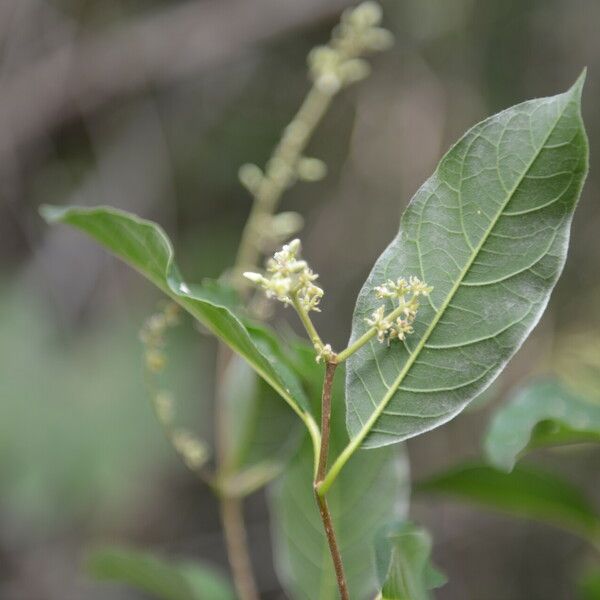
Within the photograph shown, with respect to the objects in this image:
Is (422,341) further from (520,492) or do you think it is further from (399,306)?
(520,492)

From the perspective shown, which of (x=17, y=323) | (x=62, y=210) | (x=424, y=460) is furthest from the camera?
(x=424, y=460)

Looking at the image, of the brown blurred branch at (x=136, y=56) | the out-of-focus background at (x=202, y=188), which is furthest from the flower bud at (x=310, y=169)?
the brown blurred branch at (x=136, y=56)

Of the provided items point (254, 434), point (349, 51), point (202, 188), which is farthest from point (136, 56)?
point (254, 434)

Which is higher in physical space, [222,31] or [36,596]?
[222,31]

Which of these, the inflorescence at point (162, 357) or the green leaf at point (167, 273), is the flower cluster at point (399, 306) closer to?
the green leaf at point (167, 273)

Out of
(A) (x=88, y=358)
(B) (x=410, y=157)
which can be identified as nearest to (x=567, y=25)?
(B) (x=410, y=157)

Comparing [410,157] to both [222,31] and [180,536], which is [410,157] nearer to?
[222,31]
